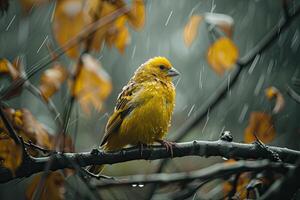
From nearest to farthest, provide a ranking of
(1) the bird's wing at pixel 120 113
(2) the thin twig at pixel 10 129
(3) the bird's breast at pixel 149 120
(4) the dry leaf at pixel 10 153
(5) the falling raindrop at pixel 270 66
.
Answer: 1. (2) the thin twig at pixel 10 129
2. (4) the dry leaf at pixel 10 153
3. (3) the bird's breast at pixel 149 120
4. (1) the bird's wing at pixel 120 113
5. (5) the falling raindrop at pixel 270 66

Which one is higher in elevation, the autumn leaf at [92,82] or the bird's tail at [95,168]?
the autumn leaf at [92,82]

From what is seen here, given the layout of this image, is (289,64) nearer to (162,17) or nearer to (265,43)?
(162,17)

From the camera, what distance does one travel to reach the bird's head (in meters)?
5.76

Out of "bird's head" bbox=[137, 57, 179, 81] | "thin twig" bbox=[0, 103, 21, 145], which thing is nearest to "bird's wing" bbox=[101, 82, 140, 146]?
"bird's head" bbox=[137, 57, 179, 81]

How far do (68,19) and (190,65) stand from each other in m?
5.75

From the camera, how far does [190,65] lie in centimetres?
905

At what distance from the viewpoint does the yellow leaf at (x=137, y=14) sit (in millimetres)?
3490

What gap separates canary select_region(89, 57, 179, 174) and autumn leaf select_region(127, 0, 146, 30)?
1.40 metres

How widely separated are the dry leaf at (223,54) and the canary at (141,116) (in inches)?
41.1

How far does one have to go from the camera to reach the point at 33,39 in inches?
356

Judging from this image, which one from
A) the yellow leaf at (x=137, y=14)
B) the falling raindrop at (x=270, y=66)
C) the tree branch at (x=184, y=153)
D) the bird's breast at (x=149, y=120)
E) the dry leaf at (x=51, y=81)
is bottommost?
the tree branch at (x=184, y=153)

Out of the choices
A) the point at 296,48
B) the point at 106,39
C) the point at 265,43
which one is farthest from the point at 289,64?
the point at 106,39

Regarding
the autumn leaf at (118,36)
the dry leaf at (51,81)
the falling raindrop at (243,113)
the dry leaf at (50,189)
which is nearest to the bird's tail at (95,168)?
the dry leaf at (51,81)

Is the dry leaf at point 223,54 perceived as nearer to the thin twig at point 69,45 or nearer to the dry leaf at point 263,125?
the dry leaf at point 263,125
